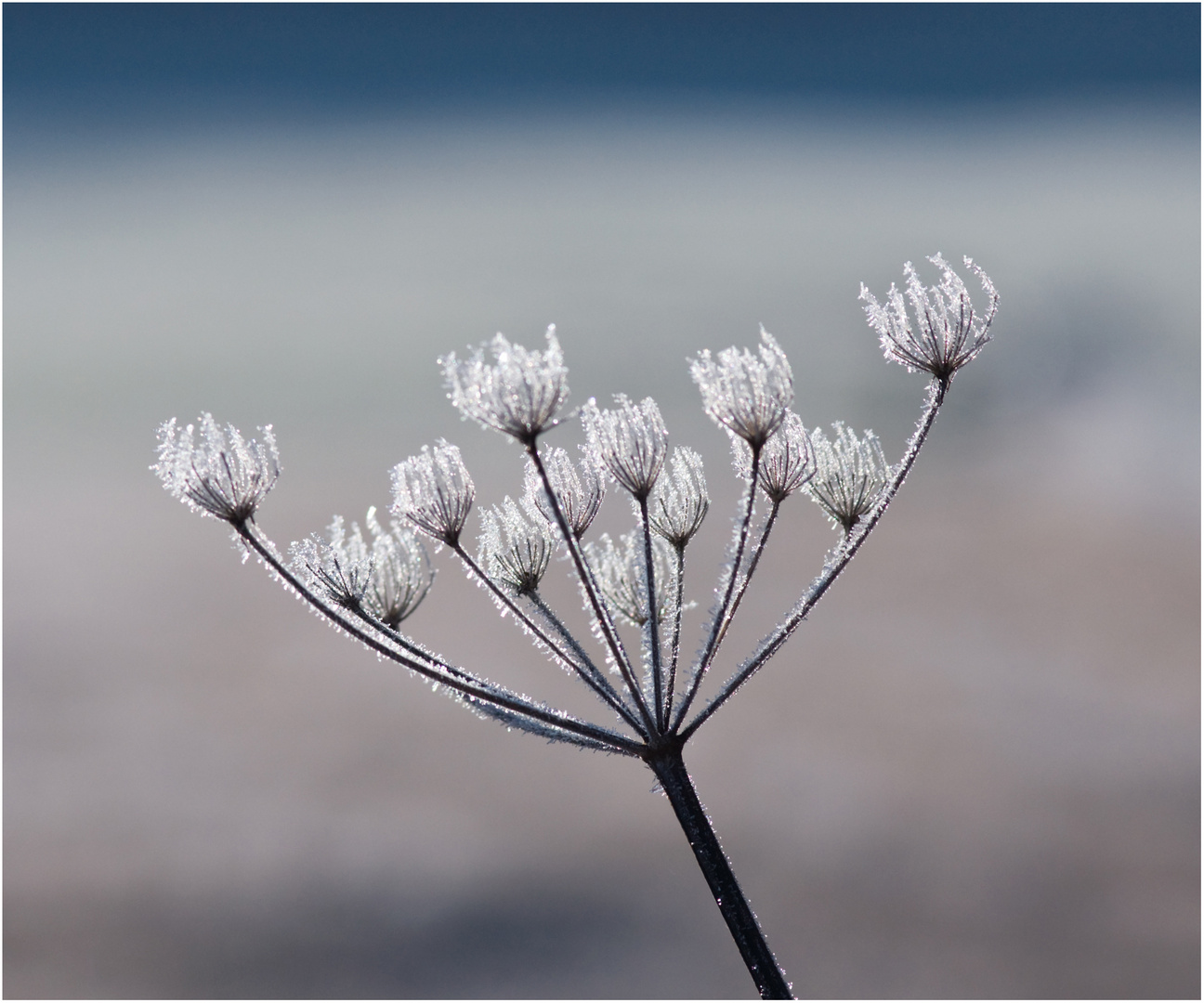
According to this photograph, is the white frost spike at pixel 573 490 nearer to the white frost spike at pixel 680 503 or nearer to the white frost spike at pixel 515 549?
the white frost spike at pixel 515 549

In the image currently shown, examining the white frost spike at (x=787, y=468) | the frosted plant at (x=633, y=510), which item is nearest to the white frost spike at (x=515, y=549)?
the frosted plant at (x=633, y=510)

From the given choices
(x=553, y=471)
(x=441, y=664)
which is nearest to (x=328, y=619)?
(x=441, y=664)

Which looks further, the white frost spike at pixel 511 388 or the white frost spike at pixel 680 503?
the white frost spike at pixel 680 503

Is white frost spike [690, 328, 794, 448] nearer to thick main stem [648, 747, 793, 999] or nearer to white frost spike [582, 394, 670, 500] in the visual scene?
white frost spike [582, 394, 670, 500]

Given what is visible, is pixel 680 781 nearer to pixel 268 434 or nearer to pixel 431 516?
pixel 431 516

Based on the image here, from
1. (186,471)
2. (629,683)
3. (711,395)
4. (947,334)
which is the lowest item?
(629,683)

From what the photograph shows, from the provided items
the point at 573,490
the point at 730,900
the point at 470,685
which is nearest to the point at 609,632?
the point at 470,685

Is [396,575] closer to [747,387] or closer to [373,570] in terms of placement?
[373,570]
